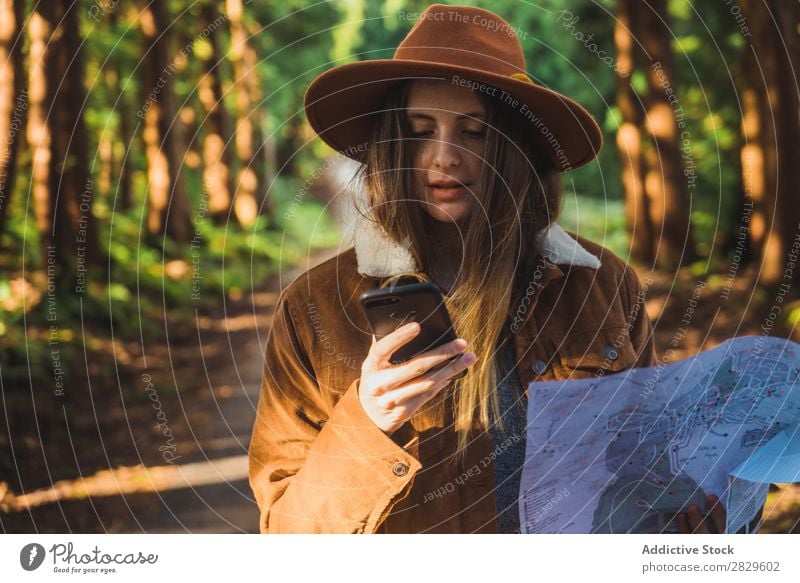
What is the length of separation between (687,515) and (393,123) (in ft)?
4.26

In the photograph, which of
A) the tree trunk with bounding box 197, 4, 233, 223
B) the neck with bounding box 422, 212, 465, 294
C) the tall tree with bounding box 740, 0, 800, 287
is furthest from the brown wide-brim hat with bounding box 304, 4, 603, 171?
the tree trunk with bounding box 197, 4, 233, 223

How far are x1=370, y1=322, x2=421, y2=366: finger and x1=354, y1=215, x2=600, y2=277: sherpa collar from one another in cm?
35

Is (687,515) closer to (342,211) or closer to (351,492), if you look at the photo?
(351,492)

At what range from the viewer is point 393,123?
199cm

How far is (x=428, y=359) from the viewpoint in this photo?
167 cm

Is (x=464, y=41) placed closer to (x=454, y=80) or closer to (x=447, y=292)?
(x=454, y=80)

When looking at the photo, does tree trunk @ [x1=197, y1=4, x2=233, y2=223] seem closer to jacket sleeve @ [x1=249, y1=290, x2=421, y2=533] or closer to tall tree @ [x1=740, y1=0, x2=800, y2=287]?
tall tree @ [x1=740, y1=0, x2=800, y2=287]

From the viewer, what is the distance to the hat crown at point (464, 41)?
1.94 meters

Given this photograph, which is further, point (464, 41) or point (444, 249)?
point (444, 249)

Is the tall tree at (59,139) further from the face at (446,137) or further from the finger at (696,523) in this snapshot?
the finger at (696,523)

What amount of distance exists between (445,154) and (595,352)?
24.1 inches

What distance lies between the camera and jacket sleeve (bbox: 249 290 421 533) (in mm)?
1795

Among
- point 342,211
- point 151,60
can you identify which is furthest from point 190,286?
point 342,211

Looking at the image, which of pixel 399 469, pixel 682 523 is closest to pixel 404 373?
pixel 399 469
